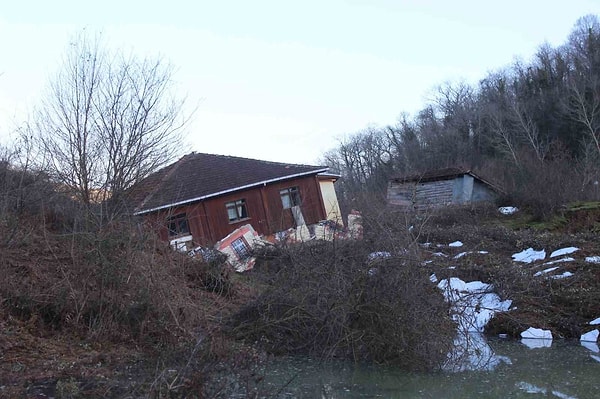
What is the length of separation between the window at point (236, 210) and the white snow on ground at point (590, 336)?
67.6 ft

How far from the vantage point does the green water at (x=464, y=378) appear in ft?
26.6

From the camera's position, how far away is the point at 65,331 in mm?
10516

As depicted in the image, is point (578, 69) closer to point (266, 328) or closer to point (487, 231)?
point (487, 231)

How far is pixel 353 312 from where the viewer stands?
33.1 ft

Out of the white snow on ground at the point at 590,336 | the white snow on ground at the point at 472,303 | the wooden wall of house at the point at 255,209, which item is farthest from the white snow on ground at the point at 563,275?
the wooden wall of house at the point at 255,209

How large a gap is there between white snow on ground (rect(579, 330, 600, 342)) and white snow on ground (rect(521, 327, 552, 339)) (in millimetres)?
584

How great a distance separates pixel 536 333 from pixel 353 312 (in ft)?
14.6

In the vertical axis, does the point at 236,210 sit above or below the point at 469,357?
above

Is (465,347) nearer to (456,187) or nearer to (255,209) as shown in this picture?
(255,209)

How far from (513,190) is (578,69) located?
2813cm

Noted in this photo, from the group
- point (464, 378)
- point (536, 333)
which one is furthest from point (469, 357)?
point (536, 333)

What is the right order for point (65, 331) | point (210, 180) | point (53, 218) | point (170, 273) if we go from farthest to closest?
point (210, 180) → point (53, 218) → point (170, 273) → point (65, 331)

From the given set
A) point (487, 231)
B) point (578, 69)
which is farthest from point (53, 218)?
point (578, 69)

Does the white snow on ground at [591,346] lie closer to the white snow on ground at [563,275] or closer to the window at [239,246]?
the white snow on ground at [563,275]
